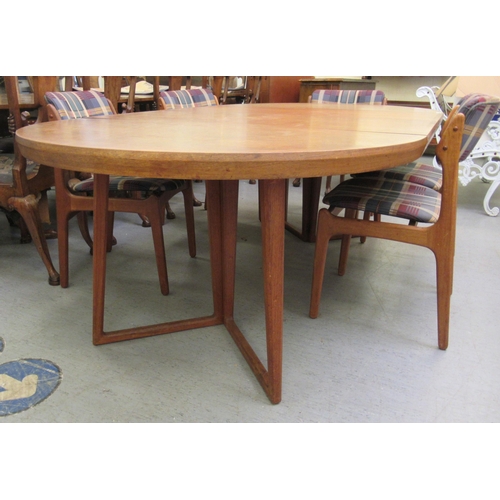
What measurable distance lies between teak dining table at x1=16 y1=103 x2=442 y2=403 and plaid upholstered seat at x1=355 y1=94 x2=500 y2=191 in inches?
12.5

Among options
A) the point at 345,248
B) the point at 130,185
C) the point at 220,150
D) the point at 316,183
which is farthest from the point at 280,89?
the point at 220,150

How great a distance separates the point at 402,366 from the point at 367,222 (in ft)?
1.67

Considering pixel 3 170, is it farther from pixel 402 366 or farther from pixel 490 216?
pixel 490 216

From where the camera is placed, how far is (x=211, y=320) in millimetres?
1611

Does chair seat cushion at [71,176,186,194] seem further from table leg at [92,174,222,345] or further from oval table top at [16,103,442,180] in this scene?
oval table top at [16,103,442,180]

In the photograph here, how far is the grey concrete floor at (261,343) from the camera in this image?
3.96 feet

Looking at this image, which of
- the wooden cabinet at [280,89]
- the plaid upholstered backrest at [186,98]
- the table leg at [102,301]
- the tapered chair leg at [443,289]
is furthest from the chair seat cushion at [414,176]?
the wooden cabinet at [280,89]

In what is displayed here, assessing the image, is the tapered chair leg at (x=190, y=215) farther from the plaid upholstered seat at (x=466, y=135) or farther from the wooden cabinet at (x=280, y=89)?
the wooden cabinet at (x=280, y=89)

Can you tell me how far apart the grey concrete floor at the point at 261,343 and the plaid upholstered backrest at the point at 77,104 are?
761 mm

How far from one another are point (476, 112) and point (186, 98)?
156 centimetres

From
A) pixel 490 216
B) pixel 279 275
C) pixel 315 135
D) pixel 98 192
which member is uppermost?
pixel 315 135

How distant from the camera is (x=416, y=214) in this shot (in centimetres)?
139

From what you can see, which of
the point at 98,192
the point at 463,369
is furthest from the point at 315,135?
the point at 463,369

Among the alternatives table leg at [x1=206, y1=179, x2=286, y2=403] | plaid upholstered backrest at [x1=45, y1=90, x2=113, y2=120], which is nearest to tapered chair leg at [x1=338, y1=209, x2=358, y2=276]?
table leg at [x1=206, y1=179, x2=286, y2=403]
